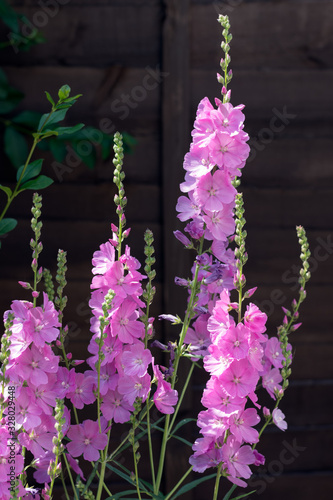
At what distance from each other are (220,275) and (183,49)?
1266 mm

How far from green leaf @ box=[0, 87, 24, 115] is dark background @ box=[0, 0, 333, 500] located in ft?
0.30

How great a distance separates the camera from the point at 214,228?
797 mm

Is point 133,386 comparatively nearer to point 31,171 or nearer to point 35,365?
point 35,365

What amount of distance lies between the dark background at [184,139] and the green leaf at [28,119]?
8cm

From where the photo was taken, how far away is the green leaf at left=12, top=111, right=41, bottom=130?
72.8 inches

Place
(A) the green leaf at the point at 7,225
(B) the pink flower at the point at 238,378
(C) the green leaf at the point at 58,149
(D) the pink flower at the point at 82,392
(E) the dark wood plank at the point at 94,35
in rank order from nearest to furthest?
(B) the pink flower at the point at 238,378 → (D) the pink flower at the point at 82,392 → (A) the green leaf at the point at 7,225 → (C) the green leaf at the point at 58,149 → (E) the dark wood plank at the point at 94,35

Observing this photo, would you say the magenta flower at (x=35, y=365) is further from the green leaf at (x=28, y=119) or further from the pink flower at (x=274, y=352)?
the green leaf at (x=28, y=119)

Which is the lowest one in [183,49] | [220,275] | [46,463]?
[46,463]

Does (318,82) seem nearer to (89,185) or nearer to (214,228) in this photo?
(89,185)

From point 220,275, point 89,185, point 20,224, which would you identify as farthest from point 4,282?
point 220,275

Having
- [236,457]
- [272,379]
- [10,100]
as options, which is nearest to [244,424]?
[236,457]

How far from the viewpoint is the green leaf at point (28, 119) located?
185cm

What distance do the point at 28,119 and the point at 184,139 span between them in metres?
0.44

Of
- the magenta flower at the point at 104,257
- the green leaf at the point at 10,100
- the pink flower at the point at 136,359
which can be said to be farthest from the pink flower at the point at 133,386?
the green leaf at the point at 10,100
